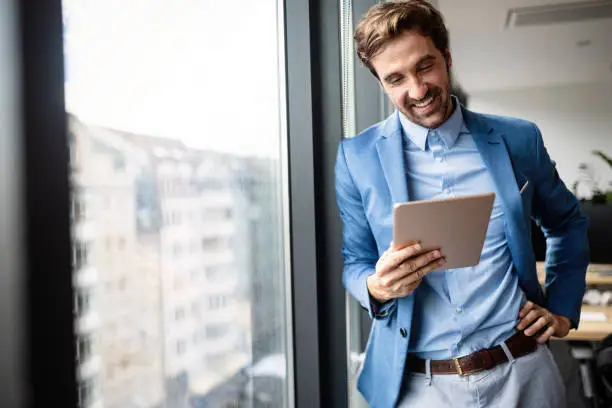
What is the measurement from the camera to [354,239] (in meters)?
1.17

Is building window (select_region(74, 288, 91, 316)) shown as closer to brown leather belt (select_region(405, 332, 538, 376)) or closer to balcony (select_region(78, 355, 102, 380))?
balcony (select_region(78, 355, 102, 380))

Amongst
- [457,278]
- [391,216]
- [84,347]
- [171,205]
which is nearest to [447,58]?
[391,216]

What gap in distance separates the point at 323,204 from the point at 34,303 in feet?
2.88

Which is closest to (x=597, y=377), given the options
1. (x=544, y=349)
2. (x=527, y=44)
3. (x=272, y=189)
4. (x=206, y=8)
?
(x=544, y=349)

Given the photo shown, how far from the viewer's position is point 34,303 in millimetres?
469

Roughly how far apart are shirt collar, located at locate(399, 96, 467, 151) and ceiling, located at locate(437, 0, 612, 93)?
3173mm

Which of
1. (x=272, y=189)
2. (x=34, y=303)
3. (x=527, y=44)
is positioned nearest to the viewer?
(x=34, y=303)

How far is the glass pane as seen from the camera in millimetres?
667

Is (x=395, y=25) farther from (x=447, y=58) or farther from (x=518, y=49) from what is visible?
(x=518, y=49)

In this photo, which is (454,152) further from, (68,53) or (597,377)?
(597,377)

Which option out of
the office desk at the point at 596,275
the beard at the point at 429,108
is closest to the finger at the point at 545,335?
the beard at the point at 429,108

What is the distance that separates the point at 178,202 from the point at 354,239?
459 millimetres

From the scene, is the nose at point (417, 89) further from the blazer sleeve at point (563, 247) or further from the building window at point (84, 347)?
the building window at point (84, 347)

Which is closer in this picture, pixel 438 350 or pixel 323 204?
pixel 438 350
